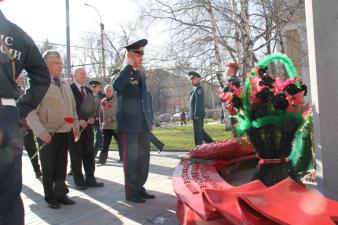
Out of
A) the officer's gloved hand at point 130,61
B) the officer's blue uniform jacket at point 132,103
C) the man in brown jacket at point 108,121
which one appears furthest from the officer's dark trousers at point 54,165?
the man in brown jacket at point 108,121

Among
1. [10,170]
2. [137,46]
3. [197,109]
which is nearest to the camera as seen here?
[10,170]

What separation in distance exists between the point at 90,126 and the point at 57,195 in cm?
170

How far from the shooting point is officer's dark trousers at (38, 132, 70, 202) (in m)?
5.48

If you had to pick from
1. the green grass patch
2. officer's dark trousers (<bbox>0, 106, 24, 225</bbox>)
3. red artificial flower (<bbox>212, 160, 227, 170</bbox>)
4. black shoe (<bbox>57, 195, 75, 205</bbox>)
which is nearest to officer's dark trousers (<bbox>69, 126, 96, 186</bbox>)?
black shoe (<bbox>57, 195, 75, 205</bbox>)

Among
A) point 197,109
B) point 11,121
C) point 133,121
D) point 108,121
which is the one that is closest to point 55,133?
point 133,121

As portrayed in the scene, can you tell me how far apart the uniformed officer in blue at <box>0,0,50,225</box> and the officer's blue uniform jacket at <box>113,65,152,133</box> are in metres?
2.51

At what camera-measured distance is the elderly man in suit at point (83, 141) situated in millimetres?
6707

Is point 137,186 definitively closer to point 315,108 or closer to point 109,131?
point 315,108

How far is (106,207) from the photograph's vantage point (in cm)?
536

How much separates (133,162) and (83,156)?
5.38ft

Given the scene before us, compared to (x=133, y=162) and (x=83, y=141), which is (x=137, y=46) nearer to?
(x=133, y=162)

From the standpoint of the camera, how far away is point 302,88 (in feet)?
11.4

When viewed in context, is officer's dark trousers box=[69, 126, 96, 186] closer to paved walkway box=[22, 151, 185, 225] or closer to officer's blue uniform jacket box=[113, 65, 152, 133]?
paved walkway box=[22, 151, 185, 225]

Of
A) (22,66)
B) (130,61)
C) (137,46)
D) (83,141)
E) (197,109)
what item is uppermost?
(137,46)
